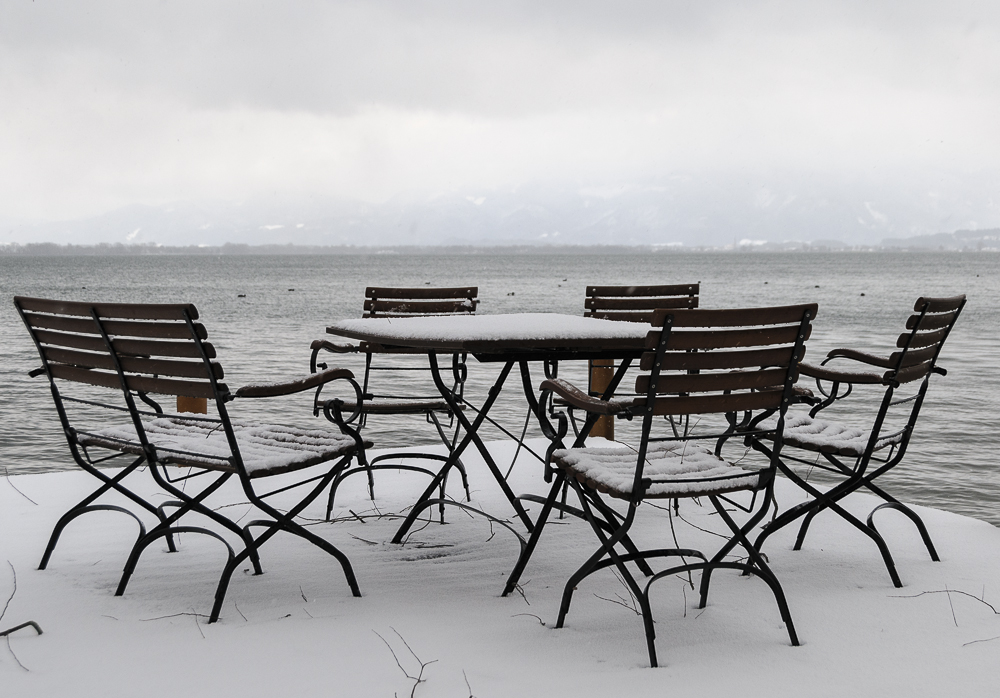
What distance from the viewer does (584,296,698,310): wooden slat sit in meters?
5.43

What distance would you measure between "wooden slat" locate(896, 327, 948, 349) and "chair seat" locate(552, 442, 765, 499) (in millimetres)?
803

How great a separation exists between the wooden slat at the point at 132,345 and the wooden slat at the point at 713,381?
1338mm

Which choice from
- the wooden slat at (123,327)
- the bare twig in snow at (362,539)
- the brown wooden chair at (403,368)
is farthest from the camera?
the brown wooden chair at (403,368)

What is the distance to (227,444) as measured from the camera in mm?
3188

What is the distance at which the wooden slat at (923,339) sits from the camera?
3.19m

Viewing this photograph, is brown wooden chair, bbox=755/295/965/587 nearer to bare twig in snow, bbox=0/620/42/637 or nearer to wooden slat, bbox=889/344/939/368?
wooden slat, bbox=889/344/939/368

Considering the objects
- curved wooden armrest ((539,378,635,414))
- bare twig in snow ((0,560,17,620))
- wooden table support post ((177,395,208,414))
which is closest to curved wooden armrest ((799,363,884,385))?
curved wooden armrest ((539,378,635,414))

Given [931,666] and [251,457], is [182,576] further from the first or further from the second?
[931,666]

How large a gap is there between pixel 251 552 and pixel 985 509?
17.8 ft

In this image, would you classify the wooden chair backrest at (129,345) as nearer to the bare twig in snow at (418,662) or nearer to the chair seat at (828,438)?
the bare twig in snow at (418,662)

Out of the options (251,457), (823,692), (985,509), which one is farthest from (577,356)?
(985,509)

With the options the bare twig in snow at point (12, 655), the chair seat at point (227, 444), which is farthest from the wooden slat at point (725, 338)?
the bare twig in snow at point (12, 655)

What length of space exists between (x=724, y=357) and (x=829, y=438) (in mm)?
1010

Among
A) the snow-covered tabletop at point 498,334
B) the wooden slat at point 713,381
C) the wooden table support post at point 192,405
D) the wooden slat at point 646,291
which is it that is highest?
the snow-covered tabletop at point 498,334
